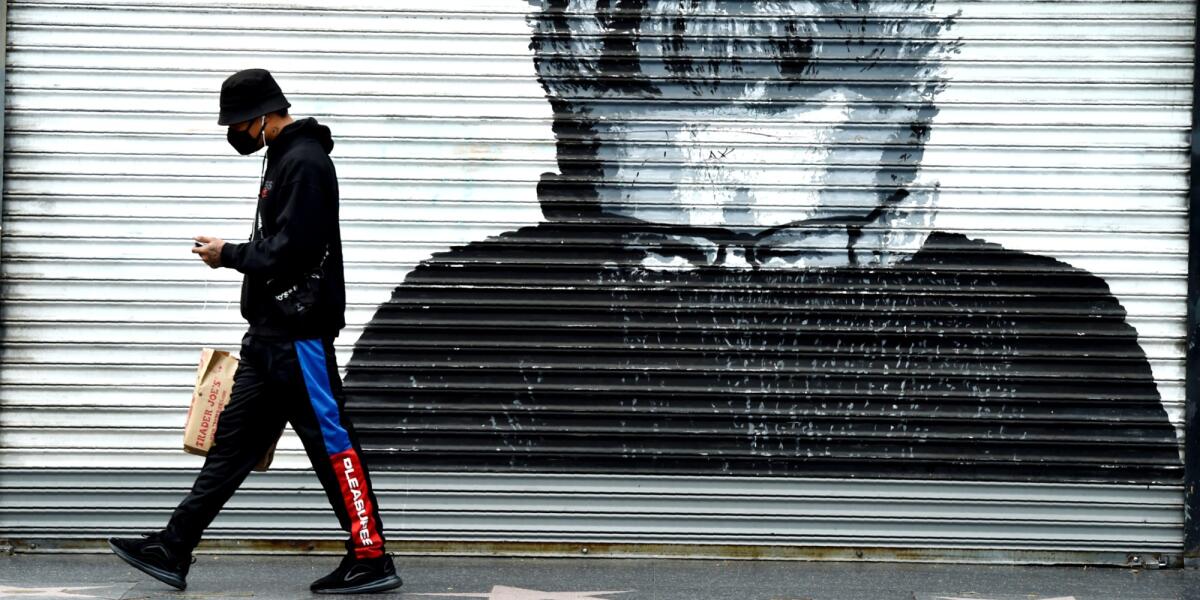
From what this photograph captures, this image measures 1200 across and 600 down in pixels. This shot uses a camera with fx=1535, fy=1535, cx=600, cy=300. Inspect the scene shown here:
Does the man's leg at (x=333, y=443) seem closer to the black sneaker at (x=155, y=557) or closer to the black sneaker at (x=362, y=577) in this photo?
the black sneaker at (x=362, y=577)

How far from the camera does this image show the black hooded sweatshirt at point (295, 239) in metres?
5.46

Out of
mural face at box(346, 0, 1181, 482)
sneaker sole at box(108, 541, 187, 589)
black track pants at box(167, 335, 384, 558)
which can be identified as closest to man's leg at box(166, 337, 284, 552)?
black track pants at box(167, 335, 384, 558)

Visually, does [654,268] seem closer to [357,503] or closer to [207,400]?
[357,503]

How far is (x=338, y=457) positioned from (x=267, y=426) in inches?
12.0

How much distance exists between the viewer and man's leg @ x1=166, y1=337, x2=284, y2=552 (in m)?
5.64

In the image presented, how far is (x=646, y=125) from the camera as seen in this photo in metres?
6.57

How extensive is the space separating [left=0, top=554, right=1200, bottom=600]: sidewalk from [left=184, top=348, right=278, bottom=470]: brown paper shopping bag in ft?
1.94

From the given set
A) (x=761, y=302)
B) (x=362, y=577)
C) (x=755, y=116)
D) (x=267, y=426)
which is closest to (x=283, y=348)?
(x=267, y=426)

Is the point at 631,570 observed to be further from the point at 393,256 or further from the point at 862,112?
the point at 862,112

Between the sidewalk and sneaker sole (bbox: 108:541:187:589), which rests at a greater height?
sneaker sole (bbox: 108:541:187:589)

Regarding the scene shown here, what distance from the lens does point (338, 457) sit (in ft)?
18.5

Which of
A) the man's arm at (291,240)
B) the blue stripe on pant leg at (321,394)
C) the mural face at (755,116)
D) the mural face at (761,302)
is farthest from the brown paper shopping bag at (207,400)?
the mural face at (755,116)

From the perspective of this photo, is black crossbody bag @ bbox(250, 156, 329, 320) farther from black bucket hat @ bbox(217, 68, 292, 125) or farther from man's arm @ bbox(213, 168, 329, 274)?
black bucket hat @ bbox(217, 68, 292, 125)

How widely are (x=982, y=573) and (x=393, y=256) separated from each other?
2.84 meters
